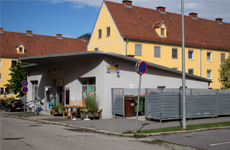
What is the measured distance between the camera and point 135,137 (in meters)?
13.1

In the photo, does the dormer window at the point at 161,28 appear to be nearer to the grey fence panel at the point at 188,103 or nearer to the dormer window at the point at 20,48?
the grey fence panel at the point at 188,103

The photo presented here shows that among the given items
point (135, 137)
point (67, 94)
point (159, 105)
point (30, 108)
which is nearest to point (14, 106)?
point (30, 108)

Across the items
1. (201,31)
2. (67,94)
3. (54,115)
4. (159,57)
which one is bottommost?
(54,115)

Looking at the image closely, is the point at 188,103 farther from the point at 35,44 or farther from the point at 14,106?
the point at 35,44

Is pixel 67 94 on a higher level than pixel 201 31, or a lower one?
lower

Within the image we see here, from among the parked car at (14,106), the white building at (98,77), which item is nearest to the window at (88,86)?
the white building at (98,77)

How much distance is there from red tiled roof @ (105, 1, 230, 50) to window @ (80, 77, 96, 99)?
48.3 ft

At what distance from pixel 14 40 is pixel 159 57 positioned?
115 feet

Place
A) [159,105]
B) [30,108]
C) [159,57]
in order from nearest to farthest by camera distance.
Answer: [159,105] → [30,108] → [159,57]

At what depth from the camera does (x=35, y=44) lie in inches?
2574

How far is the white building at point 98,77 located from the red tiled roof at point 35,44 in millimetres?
33095

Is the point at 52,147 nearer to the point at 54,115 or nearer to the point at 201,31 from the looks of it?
the point at 54,115

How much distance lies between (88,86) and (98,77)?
2.26 meters

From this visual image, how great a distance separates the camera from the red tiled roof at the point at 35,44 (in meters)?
61.2
